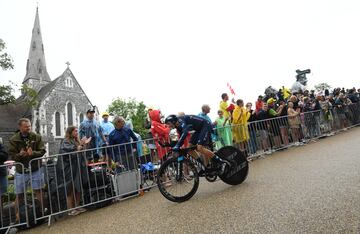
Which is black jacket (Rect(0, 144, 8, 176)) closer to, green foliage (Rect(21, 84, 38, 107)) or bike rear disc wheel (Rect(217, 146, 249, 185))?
bike rear disc wheel (Rect(217, 146, 249, 185))

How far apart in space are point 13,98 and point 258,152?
21144mm

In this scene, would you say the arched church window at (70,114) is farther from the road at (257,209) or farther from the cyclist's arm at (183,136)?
the cyclist's arm at (183,136)

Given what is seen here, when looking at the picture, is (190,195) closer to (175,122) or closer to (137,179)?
(175,122)

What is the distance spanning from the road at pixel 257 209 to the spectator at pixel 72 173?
0.39 meters

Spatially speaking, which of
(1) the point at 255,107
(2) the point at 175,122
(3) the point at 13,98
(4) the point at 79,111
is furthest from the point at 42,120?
(2) the point at 175,122

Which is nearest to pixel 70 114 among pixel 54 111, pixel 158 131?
pixel 54 111

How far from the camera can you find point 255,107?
34.5 feet

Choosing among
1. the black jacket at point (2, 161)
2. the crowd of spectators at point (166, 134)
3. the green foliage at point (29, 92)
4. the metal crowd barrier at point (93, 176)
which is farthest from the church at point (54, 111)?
the black jacket at point (2, 161)

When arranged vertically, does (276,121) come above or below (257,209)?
above

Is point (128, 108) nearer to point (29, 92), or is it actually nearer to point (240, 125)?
point (29, 92)

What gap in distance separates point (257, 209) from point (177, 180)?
5.46ft

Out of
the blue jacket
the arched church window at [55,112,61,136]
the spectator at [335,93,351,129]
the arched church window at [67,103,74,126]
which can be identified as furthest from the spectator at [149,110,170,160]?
the arched church window at [67,103,74,126]

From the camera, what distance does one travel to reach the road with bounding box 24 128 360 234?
121 inches

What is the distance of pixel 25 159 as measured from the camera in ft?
17.7
